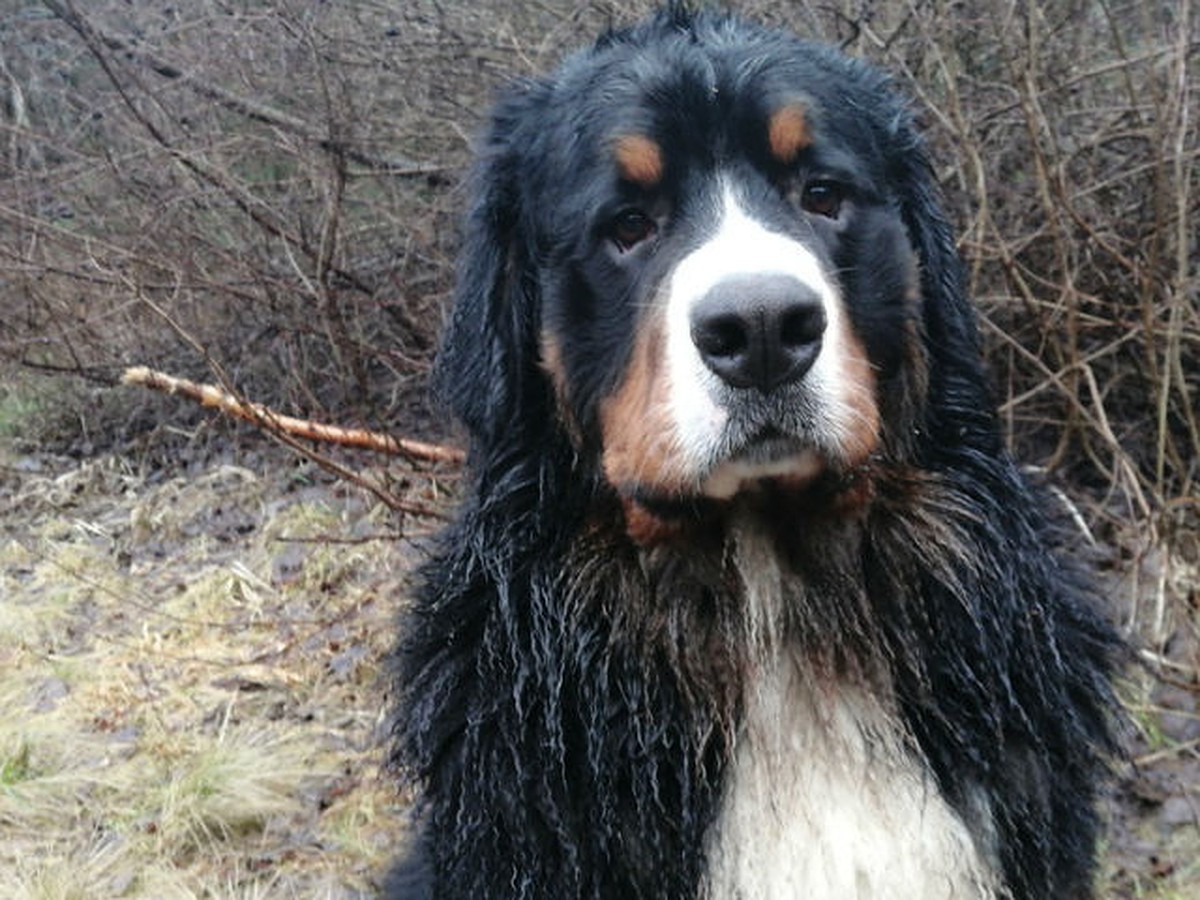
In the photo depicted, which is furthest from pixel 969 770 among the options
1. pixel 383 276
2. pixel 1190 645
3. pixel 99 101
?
pixel 99 101

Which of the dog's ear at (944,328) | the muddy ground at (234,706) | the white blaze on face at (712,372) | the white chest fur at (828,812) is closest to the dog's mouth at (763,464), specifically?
the white blaze on face at (712,372)

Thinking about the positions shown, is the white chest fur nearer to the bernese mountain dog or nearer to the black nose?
the bernese mountain dog

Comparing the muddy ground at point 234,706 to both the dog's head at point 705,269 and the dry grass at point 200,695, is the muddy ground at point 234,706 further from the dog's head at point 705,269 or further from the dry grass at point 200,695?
the dog's head at point 705,269

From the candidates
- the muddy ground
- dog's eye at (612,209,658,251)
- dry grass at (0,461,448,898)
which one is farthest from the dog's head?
dry grass at (0,461,448,898)

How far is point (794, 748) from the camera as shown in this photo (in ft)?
8.81

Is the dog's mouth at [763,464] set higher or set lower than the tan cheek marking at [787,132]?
lower

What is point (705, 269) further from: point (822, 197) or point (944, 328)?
point (944, 328)

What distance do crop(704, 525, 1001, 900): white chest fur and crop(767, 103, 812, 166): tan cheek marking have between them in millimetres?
807

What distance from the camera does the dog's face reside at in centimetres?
225

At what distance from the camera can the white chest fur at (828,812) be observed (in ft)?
8.69

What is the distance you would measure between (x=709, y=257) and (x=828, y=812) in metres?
1.20

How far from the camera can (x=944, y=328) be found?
2756mm

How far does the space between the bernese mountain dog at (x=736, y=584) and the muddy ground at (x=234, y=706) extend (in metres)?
0.91

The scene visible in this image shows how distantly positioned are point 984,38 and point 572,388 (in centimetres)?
371
